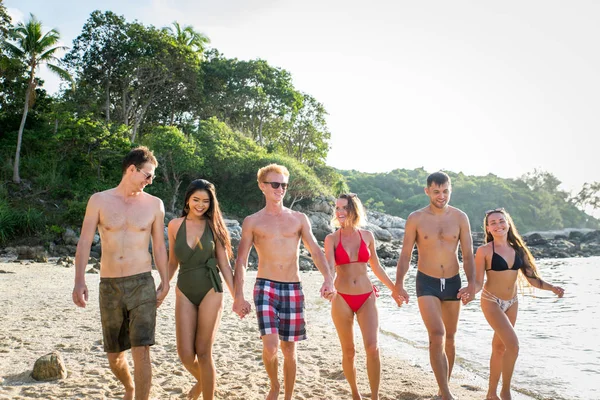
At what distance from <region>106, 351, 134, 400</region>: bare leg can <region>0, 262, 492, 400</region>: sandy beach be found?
0.86 m

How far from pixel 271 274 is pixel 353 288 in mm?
842

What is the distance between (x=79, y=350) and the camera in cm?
700

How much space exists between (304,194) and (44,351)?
3071 cm

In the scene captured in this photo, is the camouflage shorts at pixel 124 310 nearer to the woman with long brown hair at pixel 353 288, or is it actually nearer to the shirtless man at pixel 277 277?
the shirtless man at pixel 277 277

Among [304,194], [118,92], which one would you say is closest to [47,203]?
[118,92]

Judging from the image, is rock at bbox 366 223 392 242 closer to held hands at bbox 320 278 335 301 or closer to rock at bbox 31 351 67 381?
rock at bbox 31 351 67 381

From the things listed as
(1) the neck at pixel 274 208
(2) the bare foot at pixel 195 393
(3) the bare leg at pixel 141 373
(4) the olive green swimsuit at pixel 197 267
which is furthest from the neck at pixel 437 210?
(3) the bare leg at pixel 141 373

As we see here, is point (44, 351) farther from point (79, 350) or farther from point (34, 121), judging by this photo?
point (34, 121)

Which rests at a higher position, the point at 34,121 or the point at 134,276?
the point at 34,121

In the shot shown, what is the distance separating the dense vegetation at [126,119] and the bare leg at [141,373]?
871 inches

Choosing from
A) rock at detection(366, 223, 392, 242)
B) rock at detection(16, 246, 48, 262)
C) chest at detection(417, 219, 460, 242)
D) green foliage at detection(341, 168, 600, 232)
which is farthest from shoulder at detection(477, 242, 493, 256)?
green foliage at detection(341, 168, 600, 232)

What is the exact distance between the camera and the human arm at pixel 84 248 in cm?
416

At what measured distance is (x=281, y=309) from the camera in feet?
15.4

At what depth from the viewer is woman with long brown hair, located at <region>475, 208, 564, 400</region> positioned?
16.6 ft
